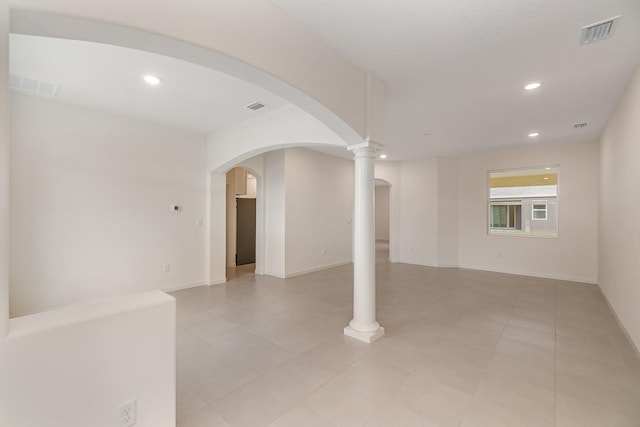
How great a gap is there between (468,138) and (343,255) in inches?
163

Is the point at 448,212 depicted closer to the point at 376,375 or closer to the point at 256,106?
the point at 256,106

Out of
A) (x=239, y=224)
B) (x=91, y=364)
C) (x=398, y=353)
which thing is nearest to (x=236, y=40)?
(x=91, y=364)

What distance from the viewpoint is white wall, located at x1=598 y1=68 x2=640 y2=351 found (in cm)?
285

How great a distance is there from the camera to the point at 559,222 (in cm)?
592

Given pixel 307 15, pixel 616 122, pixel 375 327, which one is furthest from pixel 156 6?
pixel 616 122

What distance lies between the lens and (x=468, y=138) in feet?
18.1

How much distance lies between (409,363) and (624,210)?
10.8 ft

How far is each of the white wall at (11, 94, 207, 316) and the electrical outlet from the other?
3.45 m

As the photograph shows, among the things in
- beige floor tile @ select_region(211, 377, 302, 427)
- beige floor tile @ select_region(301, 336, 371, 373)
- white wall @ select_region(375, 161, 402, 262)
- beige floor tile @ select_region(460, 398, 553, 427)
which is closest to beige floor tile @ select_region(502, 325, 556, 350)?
beige floor tile @ select_region(460, 398, 553, 427)

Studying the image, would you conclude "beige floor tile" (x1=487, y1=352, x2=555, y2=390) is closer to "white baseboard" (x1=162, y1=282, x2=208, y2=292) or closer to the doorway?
"white baseboard" (x1=162, y1=282, x2=208, y2=292)

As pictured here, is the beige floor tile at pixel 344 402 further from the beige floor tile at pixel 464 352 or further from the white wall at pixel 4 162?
the white wall at pixel 4 162

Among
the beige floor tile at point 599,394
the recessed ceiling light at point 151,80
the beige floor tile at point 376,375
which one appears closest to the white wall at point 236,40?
the recessed ceiling light at point 151,80

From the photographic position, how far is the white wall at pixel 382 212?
44.1 ft

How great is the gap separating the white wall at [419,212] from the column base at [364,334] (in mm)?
4889
